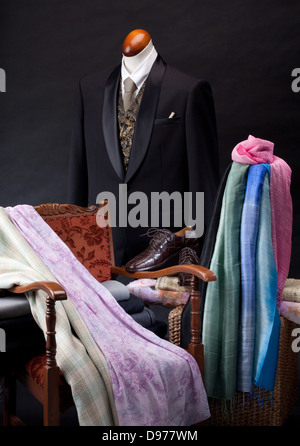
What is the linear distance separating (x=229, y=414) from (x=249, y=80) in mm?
2379

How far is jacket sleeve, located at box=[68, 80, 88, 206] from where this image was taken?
3.54 metres

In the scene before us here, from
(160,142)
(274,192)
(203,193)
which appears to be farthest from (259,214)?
(160,142)

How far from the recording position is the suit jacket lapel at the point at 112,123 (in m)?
3.28

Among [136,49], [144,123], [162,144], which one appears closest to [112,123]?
[144,123]

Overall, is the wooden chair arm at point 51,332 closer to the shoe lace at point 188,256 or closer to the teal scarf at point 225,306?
the teal scarf at point 225,306

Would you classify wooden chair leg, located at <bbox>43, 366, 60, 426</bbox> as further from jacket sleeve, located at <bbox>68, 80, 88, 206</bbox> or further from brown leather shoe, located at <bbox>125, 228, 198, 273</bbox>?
jacket sleeve, located at <bbox>68, 80, 88, 206</bbox>

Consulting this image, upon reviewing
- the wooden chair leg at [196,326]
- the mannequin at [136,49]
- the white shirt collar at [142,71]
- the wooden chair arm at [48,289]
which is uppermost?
the mannequin at [136,49]

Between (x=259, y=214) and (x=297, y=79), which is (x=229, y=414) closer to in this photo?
(x=259, y=214)

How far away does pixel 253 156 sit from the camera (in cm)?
287

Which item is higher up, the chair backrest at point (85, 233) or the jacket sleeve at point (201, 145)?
the jacket sleeve at point (201, 145)

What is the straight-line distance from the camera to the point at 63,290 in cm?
218

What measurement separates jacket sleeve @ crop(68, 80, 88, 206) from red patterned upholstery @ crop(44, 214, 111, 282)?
0.50 m

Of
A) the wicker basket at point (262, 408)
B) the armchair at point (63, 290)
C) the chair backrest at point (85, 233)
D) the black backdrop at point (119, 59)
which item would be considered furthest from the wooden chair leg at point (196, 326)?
the black backdrop at point (119, 59)

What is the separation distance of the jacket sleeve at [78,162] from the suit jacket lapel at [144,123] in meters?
0.40
